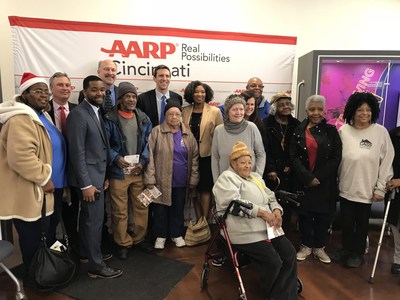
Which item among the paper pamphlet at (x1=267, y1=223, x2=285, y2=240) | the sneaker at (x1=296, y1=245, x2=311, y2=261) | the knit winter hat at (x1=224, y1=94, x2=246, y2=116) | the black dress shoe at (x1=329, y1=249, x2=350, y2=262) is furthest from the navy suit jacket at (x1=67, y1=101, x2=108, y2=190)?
the black dress shoe at (x1=329, y1=249, x2=350, y2=262)

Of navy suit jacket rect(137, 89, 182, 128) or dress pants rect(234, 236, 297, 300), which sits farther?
navy suit jacket rect(137, 89, 182, 128)

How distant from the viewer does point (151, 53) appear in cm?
348

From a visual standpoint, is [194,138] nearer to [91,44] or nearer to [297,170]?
[297,170]

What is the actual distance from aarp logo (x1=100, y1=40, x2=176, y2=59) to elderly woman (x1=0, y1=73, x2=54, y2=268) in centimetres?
143

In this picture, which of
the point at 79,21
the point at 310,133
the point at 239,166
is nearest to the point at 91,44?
the point at 79,21

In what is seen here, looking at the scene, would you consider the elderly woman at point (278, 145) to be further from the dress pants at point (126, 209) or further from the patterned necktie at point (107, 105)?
the patterned necktie at point (107, 105)

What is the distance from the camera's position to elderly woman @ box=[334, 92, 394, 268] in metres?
2.57

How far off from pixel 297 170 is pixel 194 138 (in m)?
1.04

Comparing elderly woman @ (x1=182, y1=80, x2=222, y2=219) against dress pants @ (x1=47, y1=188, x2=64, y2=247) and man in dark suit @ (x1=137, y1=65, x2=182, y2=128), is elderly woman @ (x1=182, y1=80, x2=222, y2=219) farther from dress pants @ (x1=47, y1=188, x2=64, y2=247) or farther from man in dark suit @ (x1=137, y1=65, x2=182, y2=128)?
dress pants @ (x1=47, y1=188, x2=64, y2=247)

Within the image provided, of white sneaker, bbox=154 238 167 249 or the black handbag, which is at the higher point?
the black handbag

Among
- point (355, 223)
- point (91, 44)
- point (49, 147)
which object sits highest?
point (91, 44)

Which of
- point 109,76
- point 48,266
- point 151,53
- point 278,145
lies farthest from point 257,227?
point 151,53

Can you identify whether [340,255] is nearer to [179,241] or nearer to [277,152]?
[277,152]

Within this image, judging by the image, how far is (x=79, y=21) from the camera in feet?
10.9
